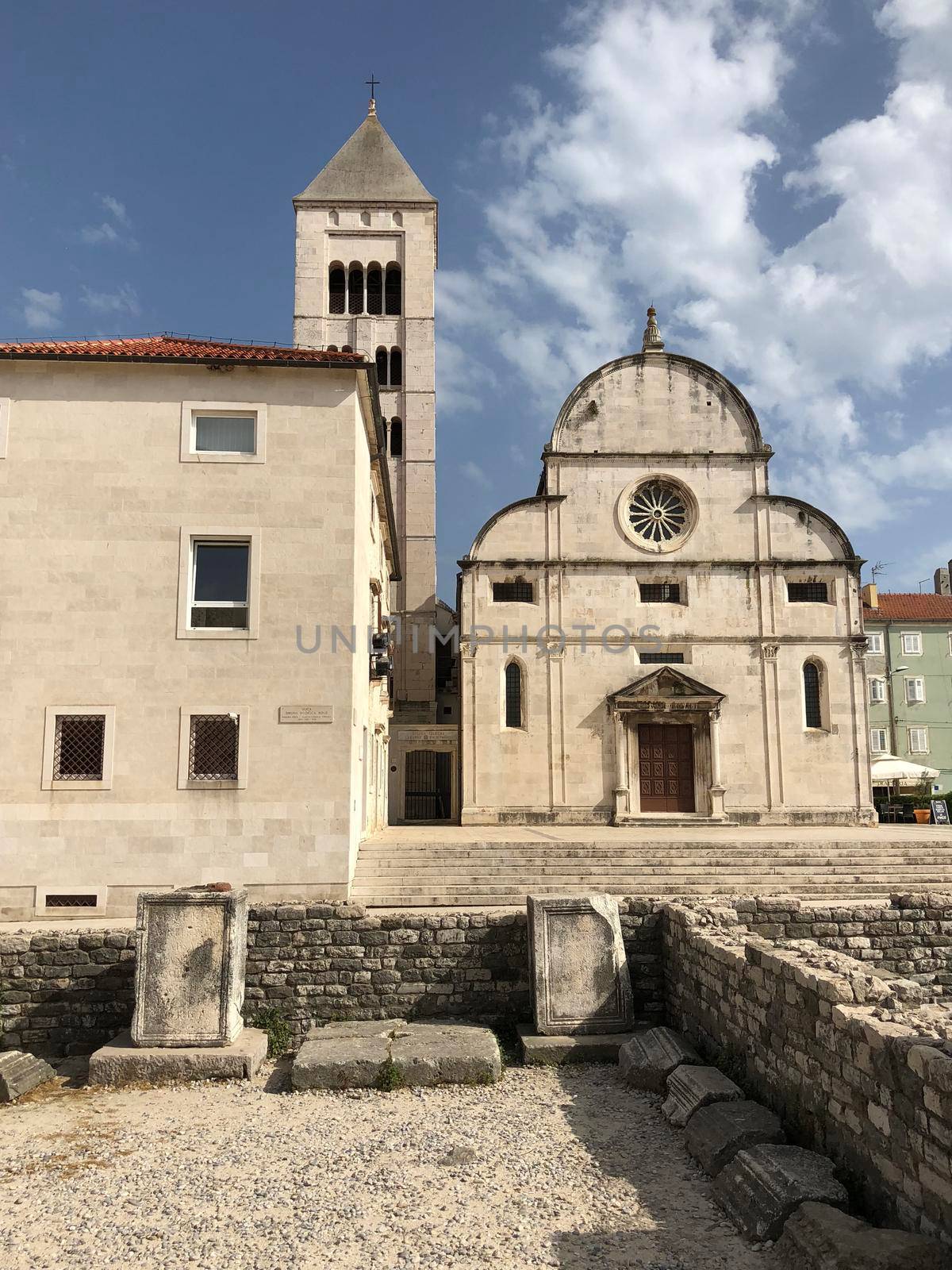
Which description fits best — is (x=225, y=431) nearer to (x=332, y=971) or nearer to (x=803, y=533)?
(x=332, y=971)

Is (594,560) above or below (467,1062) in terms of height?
above

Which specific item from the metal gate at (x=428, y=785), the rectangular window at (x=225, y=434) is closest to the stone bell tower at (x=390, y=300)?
the metal gate at (x=428, y=785)

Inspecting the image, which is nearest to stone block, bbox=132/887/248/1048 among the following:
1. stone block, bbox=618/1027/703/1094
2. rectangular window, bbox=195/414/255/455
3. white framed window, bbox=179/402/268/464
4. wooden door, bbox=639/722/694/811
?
stone block, bbox=618/1027/703/1094

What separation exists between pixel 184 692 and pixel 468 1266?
1022 centimetres

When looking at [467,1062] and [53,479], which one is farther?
[53,479]

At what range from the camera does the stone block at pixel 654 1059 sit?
9.27 metres

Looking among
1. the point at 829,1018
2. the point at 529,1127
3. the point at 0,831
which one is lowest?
the point at 529,1127

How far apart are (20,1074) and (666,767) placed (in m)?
19.4

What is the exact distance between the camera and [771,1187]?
6152 millimetres

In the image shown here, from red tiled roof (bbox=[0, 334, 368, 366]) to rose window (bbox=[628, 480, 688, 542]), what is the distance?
45.2 feet

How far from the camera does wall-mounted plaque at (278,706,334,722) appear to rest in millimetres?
14453

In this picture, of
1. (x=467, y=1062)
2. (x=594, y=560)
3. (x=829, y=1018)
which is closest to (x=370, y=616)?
(x=594, y=560)

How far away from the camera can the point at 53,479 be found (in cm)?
1480

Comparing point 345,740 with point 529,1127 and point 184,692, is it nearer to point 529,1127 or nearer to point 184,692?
point 184,692
